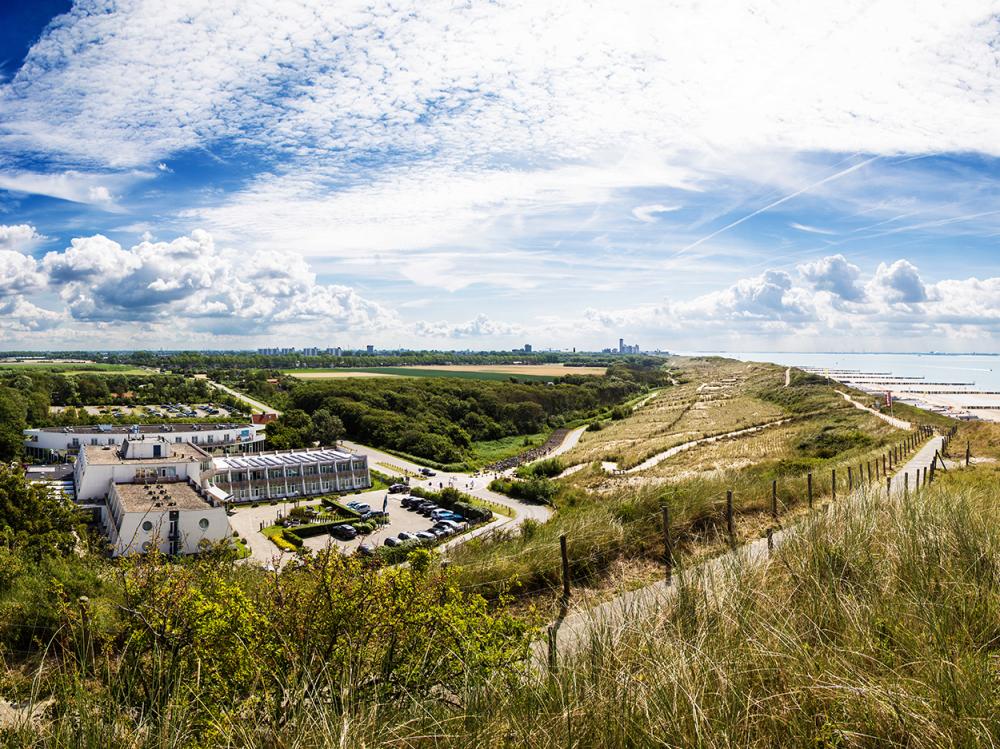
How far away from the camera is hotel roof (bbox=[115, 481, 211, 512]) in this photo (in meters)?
30.1

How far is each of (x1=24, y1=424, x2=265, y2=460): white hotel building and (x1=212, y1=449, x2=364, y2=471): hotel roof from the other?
10.6 metres

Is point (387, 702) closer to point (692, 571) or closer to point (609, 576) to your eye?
point (692, 571)

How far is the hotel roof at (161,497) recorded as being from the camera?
98.6 feet

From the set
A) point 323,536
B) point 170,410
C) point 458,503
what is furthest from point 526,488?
point 170,410

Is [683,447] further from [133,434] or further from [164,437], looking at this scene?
[133,434]

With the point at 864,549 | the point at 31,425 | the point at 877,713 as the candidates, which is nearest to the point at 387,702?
the point at 877,713

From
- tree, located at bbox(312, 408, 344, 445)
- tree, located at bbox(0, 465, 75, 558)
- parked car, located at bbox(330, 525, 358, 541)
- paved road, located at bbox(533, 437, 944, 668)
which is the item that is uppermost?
paved road, located at bbox(533, 437, 944, 668)

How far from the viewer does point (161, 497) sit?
104 feet

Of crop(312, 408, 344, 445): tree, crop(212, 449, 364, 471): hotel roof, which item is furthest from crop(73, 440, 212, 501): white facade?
crop(312, 408, 344, 445): tree

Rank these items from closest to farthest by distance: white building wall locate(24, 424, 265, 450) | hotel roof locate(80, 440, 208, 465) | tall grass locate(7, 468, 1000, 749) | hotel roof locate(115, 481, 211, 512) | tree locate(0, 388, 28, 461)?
tall grass locate(7, 468, 1000, 749) < hotel roof locate(115, 481, 211, 512) < hotel roof locate(80, 440, 208, 465) < tree locate(0, 388, 28, 461) < white building wall locate(24, 424, 265, 450)

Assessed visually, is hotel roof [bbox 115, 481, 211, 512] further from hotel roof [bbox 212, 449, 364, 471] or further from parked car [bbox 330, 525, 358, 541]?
hotel roof [bbox 212, 449, 364, 471]

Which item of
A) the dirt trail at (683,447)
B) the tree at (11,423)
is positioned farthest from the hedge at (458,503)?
the tree at (11,423)

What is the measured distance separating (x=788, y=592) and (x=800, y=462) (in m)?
23.1

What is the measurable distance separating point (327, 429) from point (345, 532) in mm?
45141
